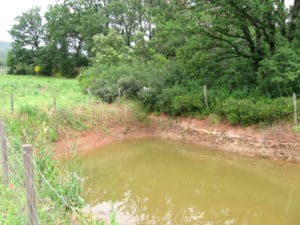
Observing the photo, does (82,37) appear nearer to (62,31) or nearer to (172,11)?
(62,31)

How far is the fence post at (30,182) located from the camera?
276 centimetres

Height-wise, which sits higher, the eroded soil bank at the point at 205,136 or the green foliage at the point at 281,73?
the green foliage at the point at 281,73

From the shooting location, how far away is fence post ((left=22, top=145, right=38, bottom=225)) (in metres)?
2.76

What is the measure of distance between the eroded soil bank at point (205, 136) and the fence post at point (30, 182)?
5.66 meters

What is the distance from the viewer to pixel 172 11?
13.0 m

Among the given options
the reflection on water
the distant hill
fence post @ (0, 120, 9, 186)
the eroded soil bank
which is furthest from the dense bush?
the distant hill

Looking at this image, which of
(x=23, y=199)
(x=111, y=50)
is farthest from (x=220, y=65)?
(x=23, y=199)

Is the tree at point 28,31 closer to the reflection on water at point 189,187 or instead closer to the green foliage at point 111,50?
the green foliage at point 111,50

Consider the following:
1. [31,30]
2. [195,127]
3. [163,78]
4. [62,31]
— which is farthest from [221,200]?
[31,30]

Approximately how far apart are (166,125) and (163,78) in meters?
2.43

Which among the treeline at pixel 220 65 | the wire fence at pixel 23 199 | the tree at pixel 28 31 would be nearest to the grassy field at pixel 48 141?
the wire fence at pixel 23 199

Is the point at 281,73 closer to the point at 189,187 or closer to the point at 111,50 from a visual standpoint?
the point at 189,187

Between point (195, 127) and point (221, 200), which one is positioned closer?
point (221, 200)

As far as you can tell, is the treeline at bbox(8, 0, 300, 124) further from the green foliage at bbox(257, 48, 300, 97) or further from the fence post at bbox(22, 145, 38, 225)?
the fence post at bbox(22, 145, 38, 225)
